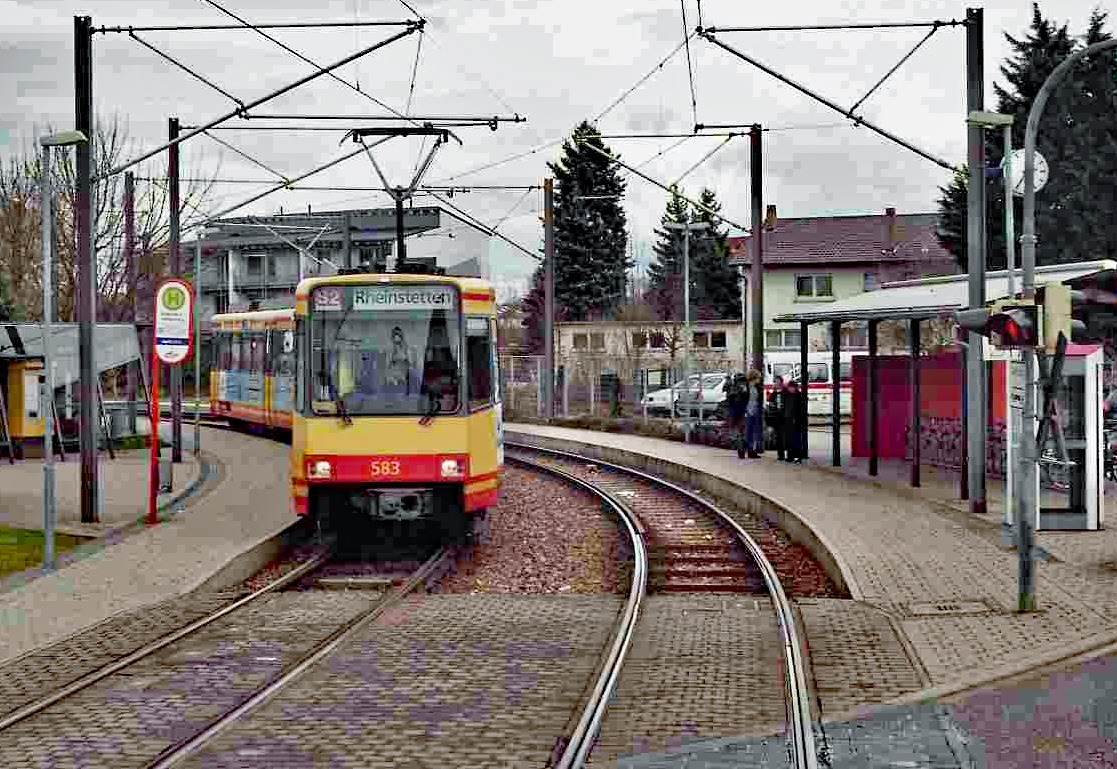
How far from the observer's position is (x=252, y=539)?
62.8 feet

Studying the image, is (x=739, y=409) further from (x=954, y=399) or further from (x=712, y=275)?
(x=712, y=275)


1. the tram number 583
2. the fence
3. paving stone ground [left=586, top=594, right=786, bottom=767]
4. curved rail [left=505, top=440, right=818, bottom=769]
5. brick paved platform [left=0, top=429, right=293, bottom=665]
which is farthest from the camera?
the fence

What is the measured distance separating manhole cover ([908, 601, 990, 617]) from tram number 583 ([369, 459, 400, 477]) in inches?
237

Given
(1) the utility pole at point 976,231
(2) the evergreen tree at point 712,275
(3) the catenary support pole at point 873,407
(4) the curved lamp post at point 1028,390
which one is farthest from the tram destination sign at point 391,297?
(2) the evergreen tree at point 712,275

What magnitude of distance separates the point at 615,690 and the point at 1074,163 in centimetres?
4033

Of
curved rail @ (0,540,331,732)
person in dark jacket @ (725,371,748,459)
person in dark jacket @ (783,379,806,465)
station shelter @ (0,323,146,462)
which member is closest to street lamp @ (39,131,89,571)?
curved rail @ (0,540,331,732)

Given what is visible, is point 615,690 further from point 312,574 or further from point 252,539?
point 252,539

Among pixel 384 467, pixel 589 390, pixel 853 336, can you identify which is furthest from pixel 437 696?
pixel 853 336

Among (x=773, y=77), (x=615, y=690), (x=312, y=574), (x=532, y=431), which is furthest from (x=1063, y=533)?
(x=532, y=431)

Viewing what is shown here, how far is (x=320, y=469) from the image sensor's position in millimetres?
18062

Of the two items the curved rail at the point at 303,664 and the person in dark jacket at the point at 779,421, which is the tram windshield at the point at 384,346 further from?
the person in dark jacket at the point at 779,421

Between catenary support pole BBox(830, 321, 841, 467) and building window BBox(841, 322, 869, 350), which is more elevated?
building window BBox(841, 322, 869, 350)

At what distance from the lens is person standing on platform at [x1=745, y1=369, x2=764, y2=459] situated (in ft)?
105

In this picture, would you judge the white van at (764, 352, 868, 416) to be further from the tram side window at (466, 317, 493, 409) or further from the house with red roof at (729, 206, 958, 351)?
the tram side window at (466, 317, 493, 409)
